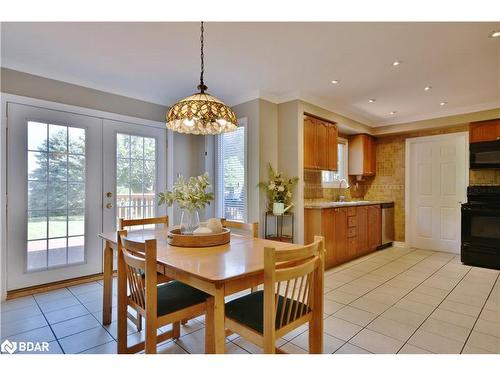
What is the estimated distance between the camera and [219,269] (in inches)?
55.7

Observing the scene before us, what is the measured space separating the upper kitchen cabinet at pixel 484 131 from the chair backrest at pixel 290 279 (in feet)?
13.8

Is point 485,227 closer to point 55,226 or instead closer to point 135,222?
point 135,222

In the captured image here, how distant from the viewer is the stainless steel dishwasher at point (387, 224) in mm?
5117

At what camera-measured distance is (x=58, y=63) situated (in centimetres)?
283

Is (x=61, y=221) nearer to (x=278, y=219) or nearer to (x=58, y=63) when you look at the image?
(x=58, y=63)

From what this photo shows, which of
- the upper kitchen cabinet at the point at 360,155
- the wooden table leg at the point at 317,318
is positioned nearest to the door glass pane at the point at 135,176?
the wooden table leg at the point at 317,318

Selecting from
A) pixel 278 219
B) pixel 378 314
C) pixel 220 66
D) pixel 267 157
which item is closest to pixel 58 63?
pixel 220 66

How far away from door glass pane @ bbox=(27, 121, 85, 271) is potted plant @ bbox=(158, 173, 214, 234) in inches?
72.4

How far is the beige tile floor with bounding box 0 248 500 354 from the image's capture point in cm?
202

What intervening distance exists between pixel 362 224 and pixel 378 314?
2157 millimetres

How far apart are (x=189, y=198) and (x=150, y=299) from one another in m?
0.73

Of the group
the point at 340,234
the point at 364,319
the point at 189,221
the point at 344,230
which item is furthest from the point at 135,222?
the point at 344,230

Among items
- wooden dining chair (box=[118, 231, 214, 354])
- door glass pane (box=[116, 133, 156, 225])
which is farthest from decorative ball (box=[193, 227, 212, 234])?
door glass pane (box=[116, 133, 156, 225])

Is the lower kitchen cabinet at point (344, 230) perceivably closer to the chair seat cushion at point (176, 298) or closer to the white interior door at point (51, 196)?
the chair seat cushion at point (176, 298)
